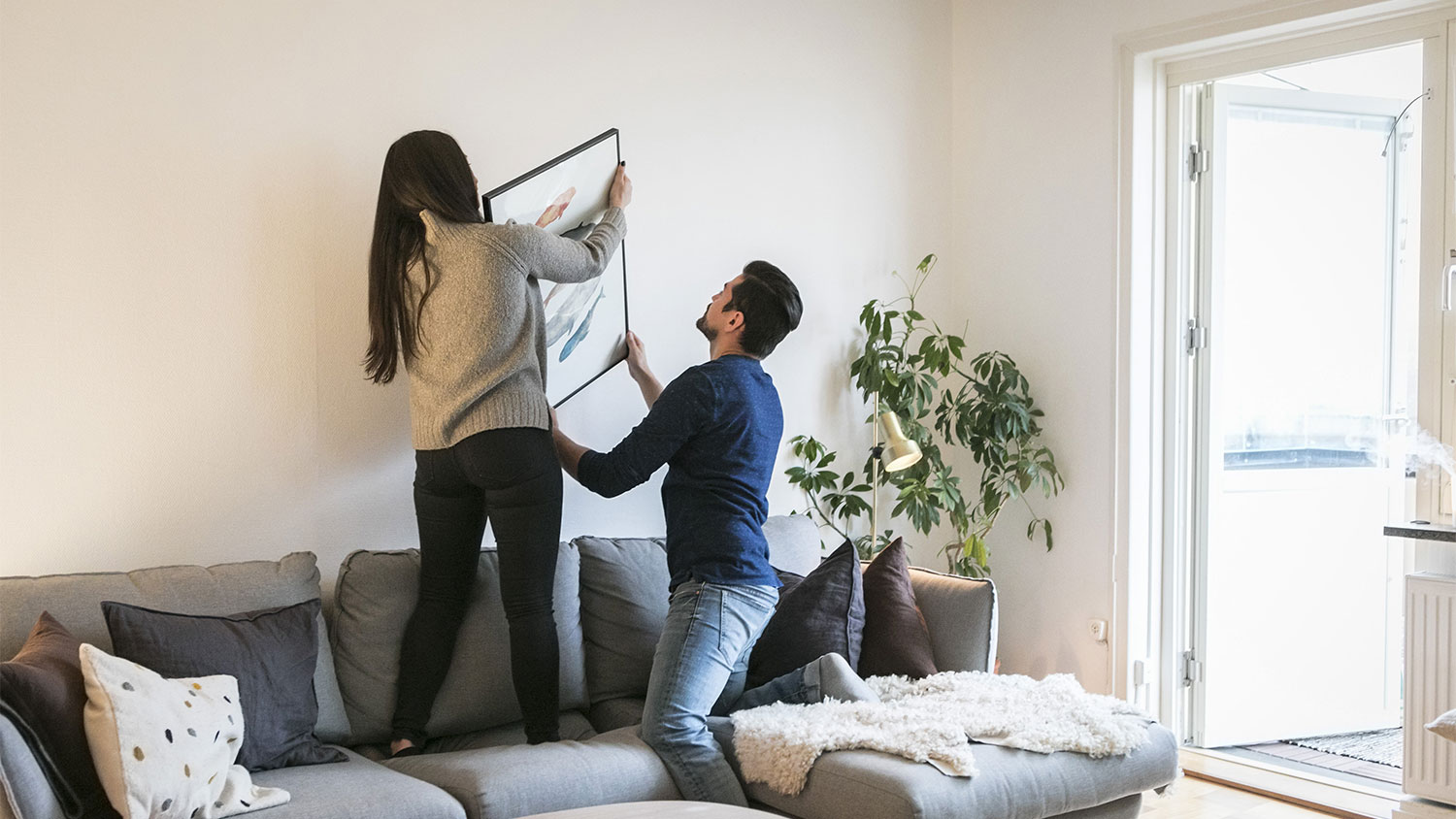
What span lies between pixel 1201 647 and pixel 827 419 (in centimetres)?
148

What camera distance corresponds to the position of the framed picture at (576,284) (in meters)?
2.94

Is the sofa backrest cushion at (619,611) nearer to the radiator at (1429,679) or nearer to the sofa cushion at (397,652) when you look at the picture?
the sofa cushion at (397,652)

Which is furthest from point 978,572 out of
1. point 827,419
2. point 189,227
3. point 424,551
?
point 189,227

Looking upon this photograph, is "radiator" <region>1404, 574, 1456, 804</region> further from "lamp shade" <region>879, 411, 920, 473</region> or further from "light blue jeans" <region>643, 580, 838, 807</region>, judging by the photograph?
"light blue jeans" <region>643, 580, 838, 807</region>

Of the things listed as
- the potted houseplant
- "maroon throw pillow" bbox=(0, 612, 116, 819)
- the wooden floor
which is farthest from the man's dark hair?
the wooden floor

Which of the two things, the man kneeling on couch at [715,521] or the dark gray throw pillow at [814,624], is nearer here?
the man kneeling on couch at [715,521]

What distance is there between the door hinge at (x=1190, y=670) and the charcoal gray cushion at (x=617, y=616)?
6.58ft

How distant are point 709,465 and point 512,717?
76cm

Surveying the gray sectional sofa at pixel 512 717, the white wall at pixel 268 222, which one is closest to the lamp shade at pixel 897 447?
the gray sectional sofa at pixel 512 717

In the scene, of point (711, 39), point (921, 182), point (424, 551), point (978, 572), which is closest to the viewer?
point (424, 551)

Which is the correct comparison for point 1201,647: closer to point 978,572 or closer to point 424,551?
point 978,572

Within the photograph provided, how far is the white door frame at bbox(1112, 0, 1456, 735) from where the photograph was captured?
3.96 metres

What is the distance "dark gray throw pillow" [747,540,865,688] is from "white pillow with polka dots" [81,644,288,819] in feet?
3.93

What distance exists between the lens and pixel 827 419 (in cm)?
408
